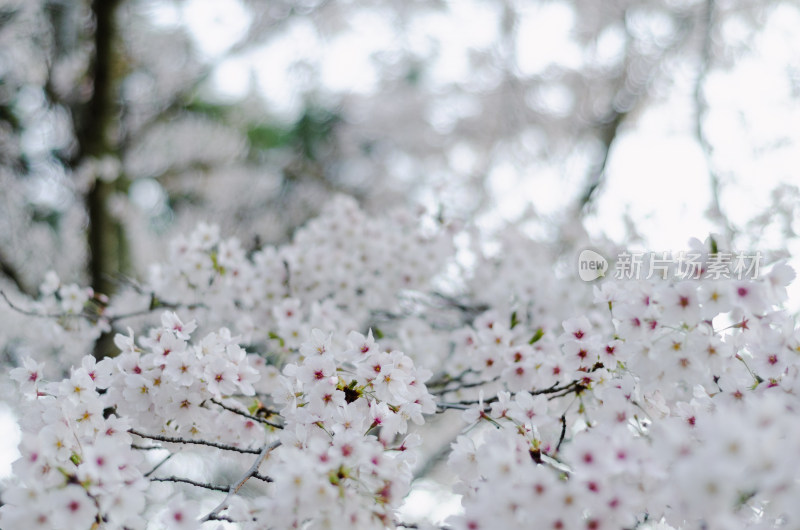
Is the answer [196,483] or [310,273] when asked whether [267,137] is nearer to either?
[310,273]

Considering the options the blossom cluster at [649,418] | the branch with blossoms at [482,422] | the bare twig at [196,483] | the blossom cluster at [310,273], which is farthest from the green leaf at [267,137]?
the bare twig at [196,483]

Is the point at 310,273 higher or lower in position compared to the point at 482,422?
lower

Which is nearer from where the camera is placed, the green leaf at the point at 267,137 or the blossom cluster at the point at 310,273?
the blossom cluster at the point at 310,273

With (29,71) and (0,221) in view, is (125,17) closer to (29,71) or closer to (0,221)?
(29,71)

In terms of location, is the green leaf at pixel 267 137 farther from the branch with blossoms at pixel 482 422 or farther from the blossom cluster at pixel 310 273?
the branch with blossoms at pixel 482 422

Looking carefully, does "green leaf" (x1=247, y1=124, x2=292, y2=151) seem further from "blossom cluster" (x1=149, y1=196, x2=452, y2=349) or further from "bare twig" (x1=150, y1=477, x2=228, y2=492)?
"bare twig" (x1=150, y1=477, x2=228, y2=492)

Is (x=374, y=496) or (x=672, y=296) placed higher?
(x=672, y=296)

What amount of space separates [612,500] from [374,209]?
8.36m

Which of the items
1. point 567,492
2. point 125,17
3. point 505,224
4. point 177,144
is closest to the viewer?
point 567,492

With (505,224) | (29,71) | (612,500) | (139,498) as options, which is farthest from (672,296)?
(29,71)

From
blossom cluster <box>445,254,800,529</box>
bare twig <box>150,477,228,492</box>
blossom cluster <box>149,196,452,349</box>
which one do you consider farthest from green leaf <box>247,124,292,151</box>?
bare twig <box>150,477,228,492</box>

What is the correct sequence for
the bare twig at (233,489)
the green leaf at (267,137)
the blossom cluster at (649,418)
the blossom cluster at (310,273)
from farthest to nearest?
the green leaf at (267,137), the blossom cluster at (310,273), the bare twig at (233,489), the blossom cluster at (649,418)

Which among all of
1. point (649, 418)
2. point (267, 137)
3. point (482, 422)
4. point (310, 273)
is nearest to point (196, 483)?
point (482, 422)

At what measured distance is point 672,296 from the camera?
1706mm
